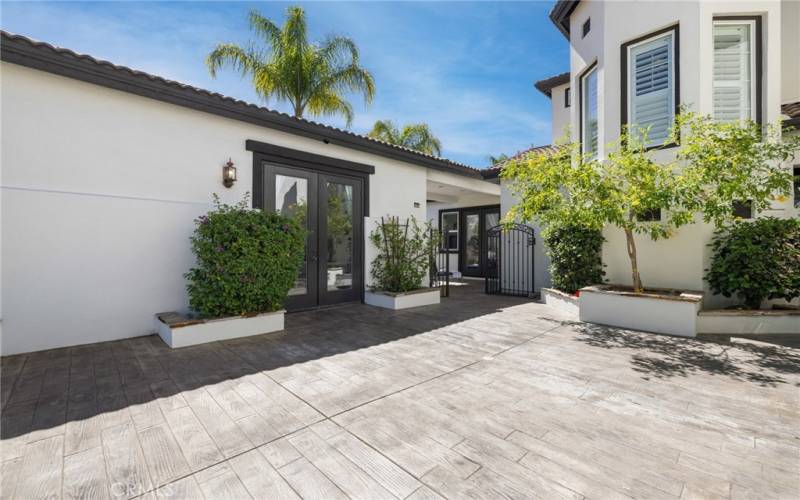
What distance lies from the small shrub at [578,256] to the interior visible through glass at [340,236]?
4043 mm

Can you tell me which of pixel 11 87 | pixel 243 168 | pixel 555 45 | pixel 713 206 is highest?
pixel 555 45

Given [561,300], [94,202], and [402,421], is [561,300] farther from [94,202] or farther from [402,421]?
[94,202]

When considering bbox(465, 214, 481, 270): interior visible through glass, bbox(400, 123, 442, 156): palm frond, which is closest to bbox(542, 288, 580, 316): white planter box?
bbox(465, 214, 481, 270): interior visible through glass

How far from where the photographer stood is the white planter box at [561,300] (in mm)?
6558

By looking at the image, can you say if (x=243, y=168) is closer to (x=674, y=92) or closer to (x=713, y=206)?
(x=713, y=206)

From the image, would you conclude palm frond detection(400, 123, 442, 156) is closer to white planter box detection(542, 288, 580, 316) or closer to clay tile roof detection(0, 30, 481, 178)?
clay tile roof detection(0, 30, 481, 178)

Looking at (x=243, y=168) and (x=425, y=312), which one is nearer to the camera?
(x=243, y=168)

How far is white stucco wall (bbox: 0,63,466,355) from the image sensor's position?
4.05 metres

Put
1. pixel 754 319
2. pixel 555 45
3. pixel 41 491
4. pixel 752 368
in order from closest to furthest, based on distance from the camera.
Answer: pixel 41 491 → pixel 752 368 → pixel 754 319 → pixel 555 45

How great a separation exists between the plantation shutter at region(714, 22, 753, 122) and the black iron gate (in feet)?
14.3

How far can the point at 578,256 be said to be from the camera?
6.88 meters

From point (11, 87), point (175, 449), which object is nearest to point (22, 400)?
point (175, 449)

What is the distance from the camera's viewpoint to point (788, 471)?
2.03 m

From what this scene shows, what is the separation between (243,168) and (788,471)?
6774 millimetres
